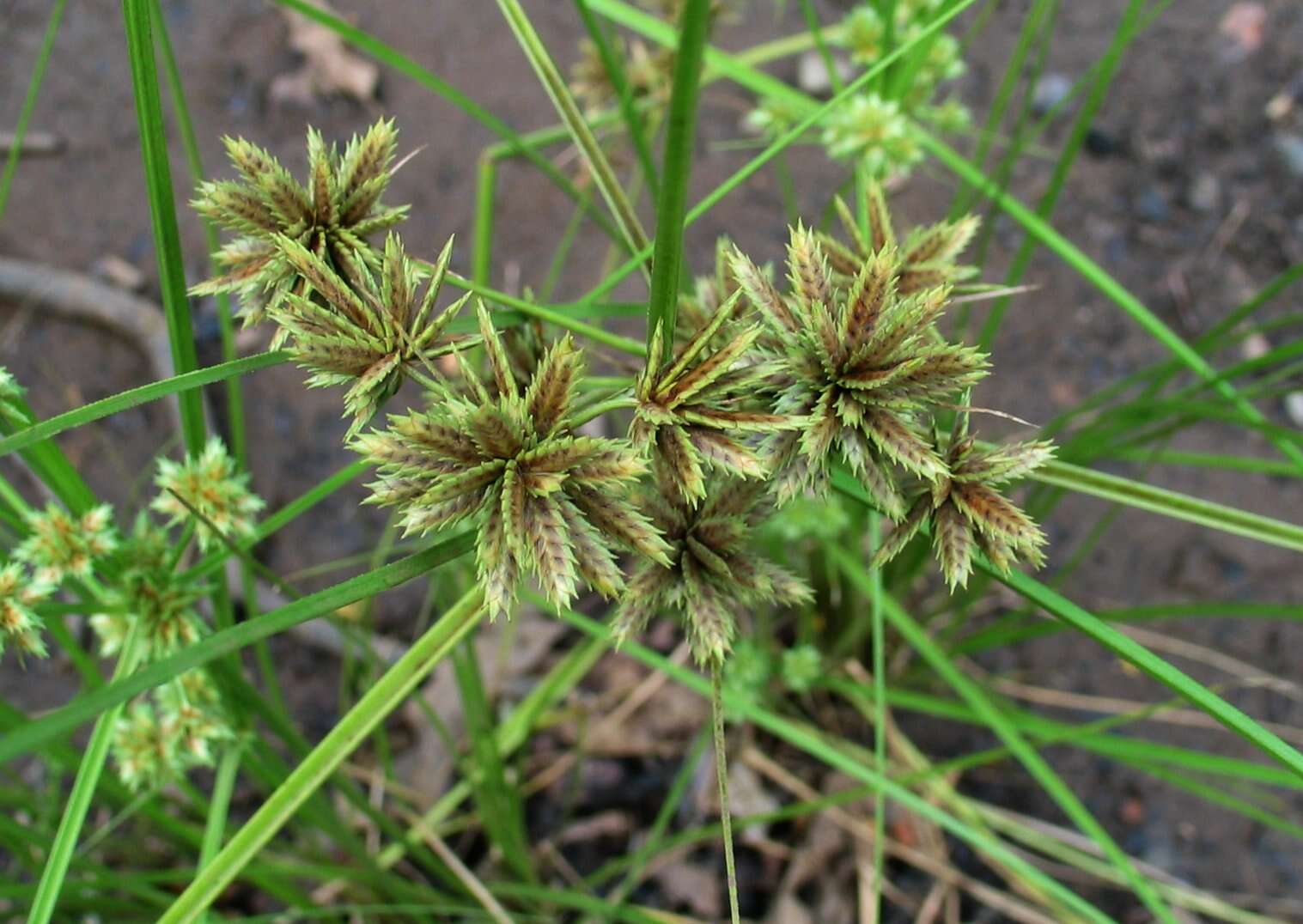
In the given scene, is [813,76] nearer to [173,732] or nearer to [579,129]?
[579,129]

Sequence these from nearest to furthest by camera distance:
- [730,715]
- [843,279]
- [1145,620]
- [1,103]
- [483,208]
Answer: [843,279] → [483,208] → [730,715] → [1145,620] → [1,103]

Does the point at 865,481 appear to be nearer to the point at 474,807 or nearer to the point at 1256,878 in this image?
the point at 474,807

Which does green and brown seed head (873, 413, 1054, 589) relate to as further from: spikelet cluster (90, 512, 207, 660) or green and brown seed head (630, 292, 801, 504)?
spikelet cluster (90, 512, 207, 660)

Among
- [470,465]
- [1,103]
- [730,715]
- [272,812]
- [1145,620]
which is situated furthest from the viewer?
[1,103]

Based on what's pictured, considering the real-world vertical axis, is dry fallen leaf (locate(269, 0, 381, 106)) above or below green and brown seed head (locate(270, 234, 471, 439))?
above

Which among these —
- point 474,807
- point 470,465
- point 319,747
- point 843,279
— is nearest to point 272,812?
point 319,747

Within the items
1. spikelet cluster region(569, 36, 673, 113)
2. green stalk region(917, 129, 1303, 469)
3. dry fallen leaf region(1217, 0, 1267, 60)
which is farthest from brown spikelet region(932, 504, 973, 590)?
dry fallen leaf region(1217, 0, 1267, 60)
